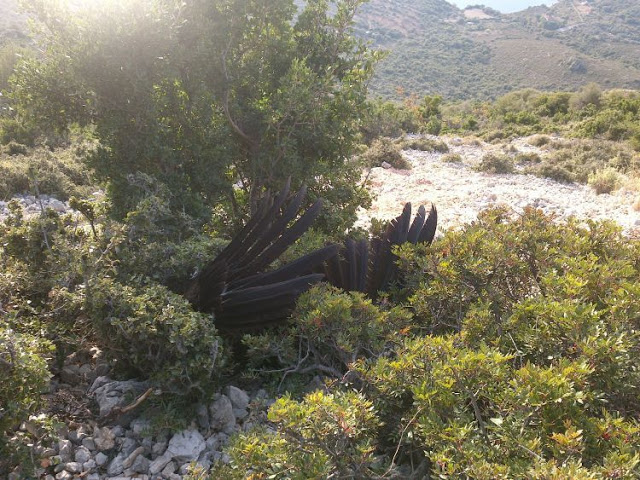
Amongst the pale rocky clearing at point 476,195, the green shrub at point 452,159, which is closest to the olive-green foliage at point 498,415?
the pale rocky clearing at point 476,195

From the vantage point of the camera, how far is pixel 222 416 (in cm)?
272

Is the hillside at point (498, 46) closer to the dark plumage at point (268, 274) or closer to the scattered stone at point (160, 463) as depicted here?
the dark plumage at point (268, 274)

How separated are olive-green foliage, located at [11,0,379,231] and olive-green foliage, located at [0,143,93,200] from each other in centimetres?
373

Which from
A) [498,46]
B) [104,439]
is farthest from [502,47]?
[104,439]

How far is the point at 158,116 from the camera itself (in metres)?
4.34

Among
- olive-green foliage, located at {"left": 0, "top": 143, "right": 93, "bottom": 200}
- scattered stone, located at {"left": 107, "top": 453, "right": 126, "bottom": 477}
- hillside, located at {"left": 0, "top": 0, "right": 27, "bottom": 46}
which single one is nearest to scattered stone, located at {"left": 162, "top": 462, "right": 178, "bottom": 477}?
scattered stone, located at {"left": 107, "top": 453, "right": 126, "bottom": 477}

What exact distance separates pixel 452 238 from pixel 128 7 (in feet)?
11.0

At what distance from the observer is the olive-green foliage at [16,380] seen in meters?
1.98

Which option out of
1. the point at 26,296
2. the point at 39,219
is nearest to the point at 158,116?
the point at 39,219

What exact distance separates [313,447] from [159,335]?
Answer: 1.27 m

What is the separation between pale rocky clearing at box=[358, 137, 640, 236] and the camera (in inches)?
364

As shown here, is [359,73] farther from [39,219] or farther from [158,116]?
[39,219]

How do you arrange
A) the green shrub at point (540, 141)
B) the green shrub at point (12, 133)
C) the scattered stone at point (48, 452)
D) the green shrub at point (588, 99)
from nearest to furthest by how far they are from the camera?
1. the scattered stone at point (48, 452)
2. the green shrub at point (12, 133)
3. the green shrub at point (540, 141)
4. the green shrub at point (588, 99)

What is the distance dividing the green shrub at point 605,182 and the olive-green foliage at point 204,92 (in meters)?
8.55
